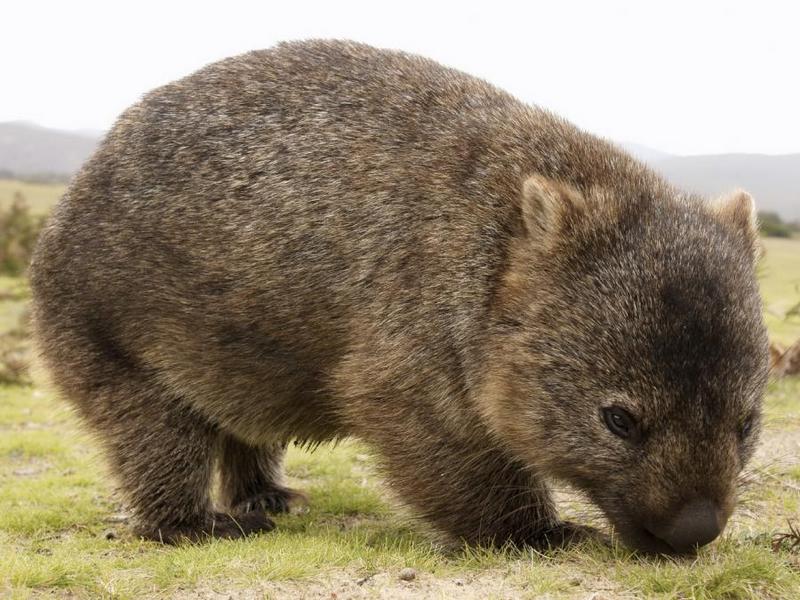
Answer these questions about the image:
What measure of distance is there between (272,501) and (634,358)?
3.05m

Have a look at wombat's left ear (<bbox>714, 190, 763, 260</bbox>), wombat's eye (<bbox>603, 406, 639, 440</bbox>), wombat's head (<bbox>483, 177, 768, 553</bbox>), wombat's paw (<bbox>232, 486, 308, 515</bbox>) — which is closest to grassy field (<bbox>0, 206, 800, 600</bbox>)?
wombat's paw (<bbox>232, 486, 308, 515</bbox>)

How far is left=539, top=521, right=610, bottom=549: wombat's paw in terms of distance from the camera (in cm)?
470

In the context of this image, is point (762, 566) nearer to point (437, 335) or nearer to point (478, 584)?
point (478, 584)

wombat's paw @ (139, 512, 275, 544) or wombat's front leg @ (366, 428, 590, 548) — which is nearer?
wombat's front leg @ (366, 428, 590, 548)

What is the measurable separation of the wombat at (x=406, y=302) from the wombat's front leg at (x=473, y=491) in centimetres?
1

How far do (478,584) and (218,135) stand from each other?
104 inches

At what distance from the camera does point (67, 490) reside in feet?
23.4

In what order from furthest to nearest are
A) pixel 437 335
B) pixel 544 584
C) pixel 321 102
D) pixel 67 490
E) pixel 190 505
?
pixel 67 490 < pixel 190 505 < pixel 321 102 < pixel 437 335 < pixel 544 584

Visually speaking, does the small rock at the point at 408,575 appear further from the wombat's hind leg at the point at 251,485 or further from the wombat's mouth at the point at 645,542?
the wombat's hind leg at the point at 251,485

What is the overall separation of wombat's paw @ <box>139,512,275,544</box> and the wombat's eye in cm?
227

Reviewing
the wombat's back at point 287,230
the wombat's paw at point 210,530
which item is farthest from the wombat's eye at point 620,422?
the wombat's paw at point 210,530

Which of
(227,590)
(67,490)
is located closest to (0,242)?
(67,490)

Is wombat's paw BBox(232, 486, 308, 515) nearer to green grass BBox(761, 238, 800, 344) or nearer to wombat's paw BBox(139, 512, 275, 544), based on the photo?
wombat's paw BBox(139, 512, 275, 544)

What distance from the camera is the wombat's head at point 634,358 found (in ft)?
13.2
